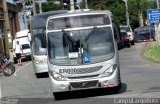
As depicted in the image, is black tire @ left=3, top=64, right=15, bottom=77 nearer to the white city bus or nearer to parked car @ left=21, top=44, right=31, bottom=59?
the white city bus

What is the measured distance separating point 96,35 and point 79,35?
19.8 inches

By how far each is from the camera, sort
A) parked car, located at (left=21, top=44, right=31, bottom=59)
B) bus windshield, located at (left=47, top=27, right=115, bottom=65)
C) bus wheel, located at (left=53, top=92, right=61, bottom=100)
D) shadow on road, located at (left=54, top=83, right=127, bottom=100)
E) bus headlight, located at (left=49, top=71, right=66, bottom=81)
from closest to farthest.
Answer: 1. bus headlight, located at (left=49, top=71, right=66, bottom=81)
2. bus windshield, located at (left=47, top=27, right=115, bottom=65)
3. bus wheel, located at (left=53, top=92, right=61, bottom=100)
4. shadow on road, located at (left=54, top=83, right=127, bottom=100)
5. parked car, located at (left=21, top=44, right=31, bottom=59)

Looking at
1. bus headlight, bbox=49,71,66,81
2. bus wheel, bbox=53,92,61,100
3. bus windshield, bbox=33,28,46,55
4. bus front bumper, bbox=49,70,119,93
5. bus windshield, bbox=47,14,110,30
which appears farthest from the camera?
bus windshield, bbox=33,28,46,55

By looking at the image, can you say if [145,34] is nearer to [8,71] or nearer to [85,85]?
[8,71]

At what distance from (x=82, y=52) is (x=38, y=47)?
38.1ft

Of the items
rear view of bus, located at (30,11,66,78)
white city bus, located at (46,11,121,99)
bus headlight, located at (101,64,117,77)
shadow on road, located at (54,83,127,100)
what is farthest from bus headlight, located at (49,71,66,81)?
rear view of bus, located at (30,11,66,78)

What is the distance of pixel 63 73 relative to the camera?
15727 millimetres

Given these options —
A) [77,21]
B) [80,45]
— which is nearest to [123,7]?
[77,21]

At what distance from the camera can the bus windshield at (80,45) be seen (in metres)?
16.0

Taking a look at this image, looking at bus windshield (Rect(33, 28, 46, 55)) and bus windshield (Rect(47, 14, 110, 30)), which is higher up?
bus windshield (Rect(47, 14, 110, 30))

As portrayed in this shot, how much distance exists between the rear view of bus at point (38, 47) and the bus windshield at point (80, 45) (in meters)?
10.4

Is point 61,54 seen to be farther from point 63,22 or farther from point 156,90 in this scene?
point 156,90

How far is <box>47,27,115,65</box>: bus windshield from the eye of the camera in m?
16.0

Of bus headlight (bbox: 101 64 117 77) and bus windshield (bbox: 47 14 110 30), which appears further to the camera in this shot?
bus windshield (bbox: 47 14 110 30)
